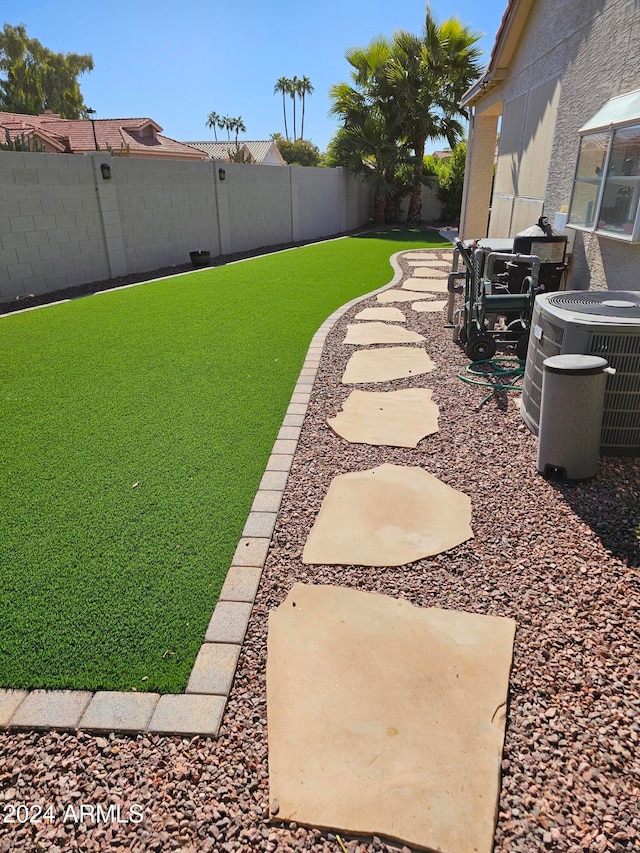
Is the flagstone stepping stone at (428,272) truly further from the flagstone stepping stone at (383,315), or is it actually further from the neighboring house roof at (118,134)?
the neighboring house roof at (118,134)

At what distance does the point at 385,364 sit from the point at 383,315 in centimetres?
223

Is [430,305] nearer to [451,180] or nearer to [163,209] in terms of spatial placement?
[163,209]

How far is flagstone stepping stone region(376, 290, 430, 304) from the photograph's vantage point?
8.62 metres

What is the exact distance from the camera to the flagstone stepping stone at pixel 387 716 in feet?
5.21

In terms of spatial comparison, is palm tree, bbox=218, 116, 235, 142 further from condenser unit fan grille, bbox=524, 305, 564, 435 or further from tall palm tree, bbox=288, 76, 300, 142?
condenser unit fan grille, bbox=524, 305, 564, 435

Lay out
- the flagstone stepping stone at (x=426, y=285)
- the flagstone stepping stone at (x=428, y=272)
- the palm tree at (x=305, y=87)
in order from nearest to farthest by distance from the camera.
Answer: the flagstone stepping stone at (x=426, y=285)
the flagstone stepping stone at (x=428, y=272)
the palm tree at (x=305, y=87)

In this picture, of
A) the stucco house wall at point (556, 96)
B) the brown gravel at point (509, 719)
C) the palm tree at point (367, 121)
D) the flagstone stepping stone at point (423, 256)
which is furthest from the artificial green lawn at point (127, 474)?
the palm tree at point (367, 121)

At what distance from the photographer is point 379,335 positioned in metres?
6.64

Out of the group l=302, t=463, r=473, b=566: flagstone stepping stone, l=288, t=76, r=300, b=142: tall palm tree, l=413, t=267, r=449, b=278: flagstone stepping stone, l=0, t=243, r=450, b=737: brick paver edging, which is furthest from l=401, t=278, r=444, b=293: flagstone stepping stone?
l=288, t=76, r=300, b=142: tall palm tree

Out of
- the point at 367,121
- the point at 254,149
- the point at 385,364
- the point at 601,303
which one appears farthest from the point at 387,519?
the point at 254,149

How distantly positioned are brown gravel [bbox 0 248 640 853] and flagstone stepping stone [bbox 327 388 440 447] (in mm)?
678

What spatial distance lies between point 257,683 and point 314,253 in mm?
13503

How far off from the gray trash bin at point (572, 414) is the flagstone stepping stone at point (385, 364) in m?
2.11

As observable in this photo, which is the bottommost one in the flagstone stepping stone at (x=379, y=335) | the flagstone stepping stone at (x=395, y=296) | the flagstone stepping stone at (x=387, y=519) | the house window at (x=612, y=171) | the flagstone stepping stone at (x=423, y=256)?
the flagstone stepping stone at (x=387, y=519)
